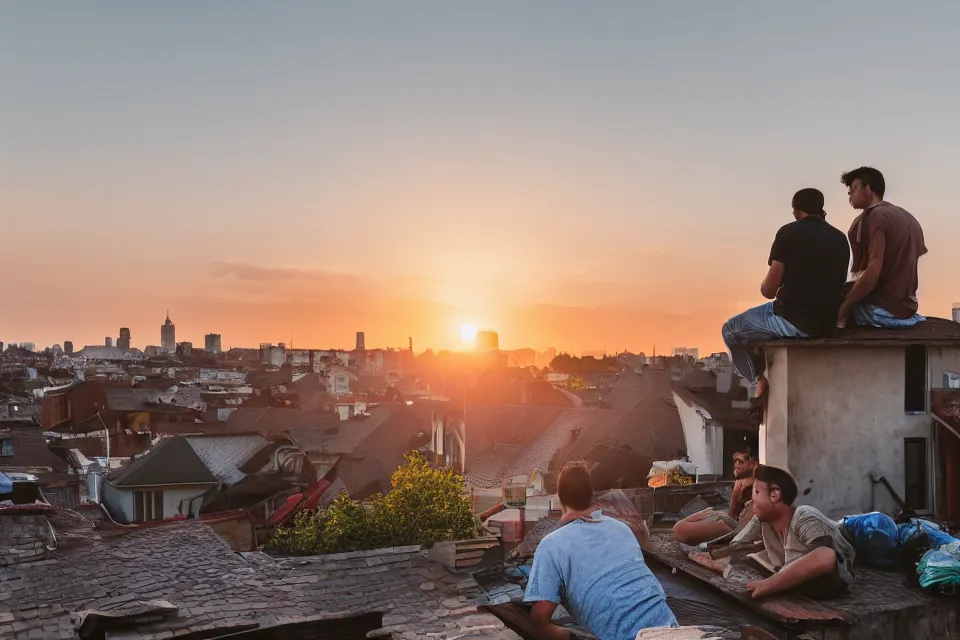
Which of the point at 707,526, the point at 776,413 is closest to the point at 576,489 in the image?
the point at 707,526

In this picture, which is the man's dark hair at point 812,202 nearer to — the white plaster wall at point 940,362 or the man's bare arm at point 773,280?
the man's bare arm at point 773,280

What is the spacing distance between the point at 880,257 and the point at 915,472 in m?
2.58

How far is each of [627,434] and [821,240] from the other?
89.4ft

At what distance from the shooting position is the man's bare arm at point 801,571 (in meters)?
6.02

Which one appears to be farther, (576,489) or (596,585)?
(576,489)

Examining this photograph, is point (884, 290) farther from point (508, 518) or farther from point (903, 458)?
point (508, 518)

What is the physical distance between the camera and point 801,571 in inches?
238

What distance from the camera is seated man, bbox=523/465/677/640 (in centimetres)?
503

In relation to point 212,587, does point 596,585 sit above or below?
above

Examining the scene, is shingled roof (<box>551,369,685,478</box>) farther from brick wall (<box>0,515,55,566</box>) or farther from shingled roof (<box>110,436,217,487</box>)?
brick wall (<box>0,515,55,566</box>)

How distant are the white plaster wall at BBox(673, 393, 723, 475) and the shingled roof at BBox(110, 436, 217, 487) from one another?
66.1 ft

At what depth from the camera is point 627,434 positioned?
34.8 m

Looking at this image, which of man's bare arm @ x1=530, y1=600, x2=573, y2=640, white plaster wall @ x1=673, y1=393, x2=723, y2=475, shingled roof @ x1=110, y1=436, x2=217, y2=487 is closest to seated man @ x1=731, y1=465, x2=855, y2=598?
man's bare arm @ x1=530, y1=600, x2=573, y2=640

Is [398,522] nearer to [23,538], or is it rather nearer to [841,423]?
[23,538]
